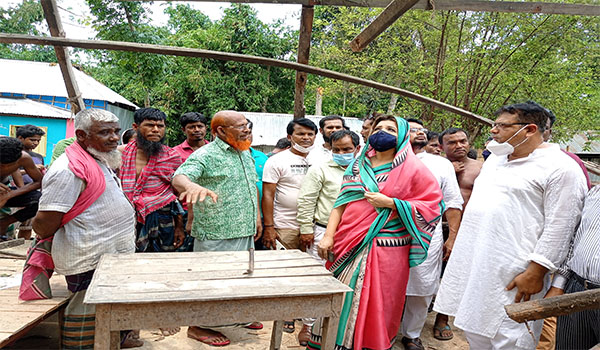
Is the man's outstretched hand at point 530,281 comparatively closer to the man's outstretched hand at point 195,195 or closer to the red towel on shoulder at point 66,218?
the man's outstretched hand at point 195,195

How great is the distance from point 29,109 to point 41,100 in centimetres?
154

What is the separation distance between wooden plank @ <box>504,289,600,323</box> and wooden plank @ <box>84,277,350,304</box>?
92cm

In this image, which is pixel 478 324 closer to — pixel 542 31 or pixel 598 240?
pixel 598 240

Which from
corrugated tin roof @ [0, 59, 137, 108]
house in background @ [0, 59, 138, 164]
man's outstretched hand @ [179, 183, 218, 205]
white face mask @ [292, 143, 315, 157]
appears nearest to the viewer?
man's outstretched hand @ [179, 183, 218, 205]

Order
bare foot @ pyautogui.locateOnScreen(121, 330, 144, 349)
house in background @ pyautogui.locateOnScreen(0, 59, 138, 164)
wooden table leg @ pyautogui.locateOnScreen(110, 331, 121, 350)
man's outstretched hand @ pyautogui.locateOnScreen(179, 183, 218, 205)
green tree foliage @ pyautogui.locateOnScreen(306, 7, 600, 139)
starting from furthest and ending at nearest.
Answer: house in background @ pyautogui.locateOnScreen(0, 59, 138, 164)
green tree foliage @ pyautogui.locateOnScreen(306, 7, 600, 139)
bare foot @ pyautogui.locateOnScreen(121, 330, 144, 349)
man's outstretched hand @ pyautogui.locateOnScreen(179, 183, 218, 205)
wooden table leg @ pyautogui.locateOnScreen(110, 331, 121, 350)

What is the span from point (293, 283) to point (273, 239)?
1.71m

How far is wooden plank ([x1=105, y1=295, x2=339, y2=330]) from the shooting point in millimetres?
1984

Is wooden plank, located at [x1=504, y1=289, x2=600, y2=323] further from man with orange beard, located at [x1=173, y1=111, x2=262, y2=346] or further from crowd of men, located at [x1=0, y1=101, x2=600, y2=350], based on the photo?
man with orange beard, located at [x1=173, y1=111, x2=262, y2=346]

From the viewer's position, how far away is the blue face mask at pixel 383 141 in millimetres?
3086

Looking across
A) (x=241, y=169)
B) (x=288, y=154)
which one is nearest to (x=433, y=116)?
(x=288, y=154)

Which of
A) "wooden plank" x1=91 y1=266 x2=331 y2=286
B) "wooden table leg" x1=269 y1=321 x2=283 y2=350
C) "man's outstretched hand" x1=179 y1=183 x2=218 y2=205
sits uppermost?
"man's outstretched hand" x1=179 y1=183 x2=218 y2=205

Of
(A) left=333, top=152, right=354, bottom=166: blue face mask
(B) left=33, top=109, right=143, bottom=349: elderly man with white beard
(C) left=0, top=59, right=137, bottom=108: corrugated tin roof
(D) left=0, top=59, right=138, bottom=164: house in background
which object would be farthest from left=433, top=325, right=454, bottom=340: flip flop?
(C) left=0, top=59, right=137, bottom=108: corrugated tin roof

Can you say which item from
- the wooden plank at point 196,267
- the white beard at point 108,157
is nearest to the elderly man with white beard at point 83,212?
the white beard at point 108,157

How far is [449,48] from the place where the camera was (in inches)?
405
